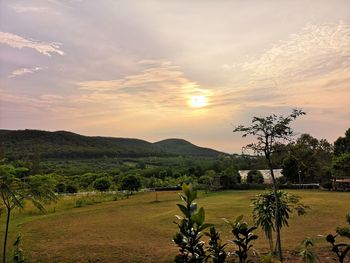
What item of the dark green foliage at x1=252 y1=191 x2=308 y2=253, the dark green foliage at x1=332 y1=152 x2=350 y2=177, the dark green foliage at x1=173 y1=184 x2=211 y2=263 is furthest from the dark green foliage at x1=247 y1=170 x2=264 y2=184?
the dark green foliage at x1=173 y1=184 x2=211 y2=263

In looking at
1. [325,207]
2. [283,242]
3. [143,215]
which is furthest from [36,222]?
[325,207]

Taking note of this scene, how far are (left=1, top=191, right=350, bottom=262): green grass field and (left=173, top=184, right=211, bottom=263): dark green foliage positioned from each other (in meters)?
13.7

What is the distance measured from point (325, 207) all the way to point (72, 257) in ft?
69.8

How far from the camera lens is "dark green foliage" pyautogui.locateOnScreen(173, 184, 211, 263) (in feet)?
7.53

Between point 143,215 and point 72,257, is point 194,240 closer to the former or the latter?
point 72,257

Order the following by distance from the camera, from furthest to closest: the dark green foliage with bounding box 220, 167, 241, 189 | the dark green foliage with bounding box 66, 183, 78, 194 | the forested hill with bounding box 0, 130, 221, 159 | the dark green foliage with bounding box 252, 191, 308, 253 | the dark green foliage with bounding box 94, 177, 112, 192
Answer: the forested hill with bounding box 0, 130, 221, 159, the dark green foliage with bounding box 220, 167, 241, 189, the dark green foliage with bounding box 66, 183, 78, 194, the dark green foliage with bounding box 94, 177, 112, 192, the dark green foliage with bounding box 252, 191, 308, 253

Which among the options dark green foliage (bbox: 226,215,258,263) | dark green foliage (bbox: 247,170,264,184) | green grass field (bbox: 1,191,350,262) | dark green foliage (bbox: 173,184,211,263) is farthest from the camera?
dark green foliage (bbox: 247,170,264,184)

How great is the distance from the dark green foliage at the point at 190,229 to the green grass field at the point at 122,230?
44.8 feet

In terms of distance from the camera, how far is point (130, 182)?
49094mm

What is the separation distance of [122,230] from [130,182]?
1016 inches

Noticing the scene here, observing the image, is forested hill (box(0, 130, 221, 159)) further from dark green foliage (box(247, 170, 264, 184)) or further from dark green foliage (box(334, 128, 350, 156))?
dark green foliage (box(334, 128, 350, 156))

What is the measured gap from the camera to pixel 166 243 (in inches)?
736

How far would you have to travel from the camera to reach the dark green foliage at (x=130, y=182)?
49156 mm

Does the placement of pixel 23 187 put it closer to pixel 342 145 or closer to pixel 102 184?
pixel 102 184
